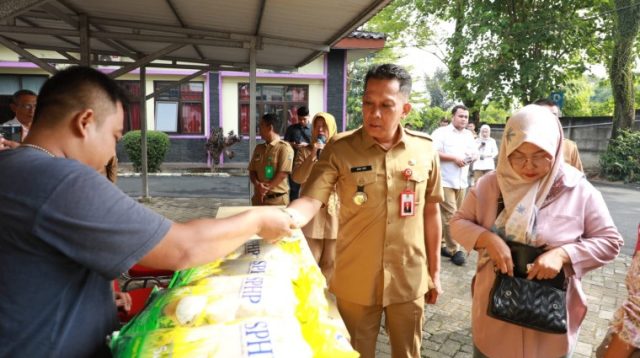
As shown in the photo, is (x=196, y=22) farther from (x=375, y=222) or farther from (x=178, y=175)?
(x=178, y=175)

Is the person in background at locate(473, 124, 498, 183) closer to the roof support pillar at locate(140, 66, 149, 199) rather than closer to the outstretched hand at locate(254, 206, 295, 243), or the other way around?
the roof support pillar at locate(140, 66, 149, 199)

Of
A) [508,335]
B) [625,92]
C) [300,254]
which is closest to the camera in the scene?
[300,254]

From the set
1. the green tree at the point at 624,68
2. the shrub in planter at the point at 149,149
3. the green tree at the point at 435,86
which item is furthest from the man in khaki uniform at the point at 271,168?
the green tree at the point at 435,86

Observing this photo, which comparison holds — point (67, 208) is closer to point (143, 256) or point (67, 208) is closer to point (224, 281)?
point (143, 256)

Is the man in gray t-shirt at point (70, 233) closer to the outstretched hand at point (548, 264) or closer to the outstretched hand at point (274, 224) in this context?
the outstretched hand at point (274, 224)

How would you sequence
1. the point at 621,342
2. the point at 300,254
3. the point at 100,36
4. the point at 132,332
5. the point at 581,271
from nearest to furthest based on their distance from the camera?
the point at 132,332 < the point at 621,342 < the point at 300,254 < the point at 581,271 < the point at 100,36

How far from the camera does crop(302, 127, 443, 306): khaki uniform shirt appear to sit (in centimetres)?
223

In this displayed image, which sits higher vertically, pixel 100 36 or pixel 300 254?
pixel 100 36

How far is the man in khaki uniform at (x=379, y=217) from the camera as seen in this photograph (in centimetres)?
222

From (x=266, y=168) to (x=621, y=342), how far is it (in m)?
4.14

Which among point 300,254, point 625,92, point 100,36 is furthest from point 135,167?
point 625,92

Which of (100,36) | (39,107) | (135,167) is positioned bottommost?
(135,167)

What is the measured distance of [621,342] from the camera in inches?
57.2

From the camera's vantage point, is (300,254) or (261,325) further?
(300,254)
